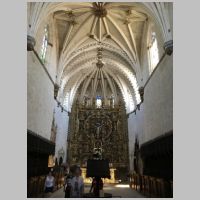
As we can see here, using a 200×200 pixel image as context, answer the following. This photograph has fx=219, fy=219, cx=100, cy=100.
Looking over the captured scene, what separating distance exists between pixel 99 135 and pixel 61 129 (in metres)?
4.74

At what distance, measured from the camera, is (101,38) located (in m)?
20.1

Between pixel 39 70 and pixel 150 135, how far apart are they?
Result: 9314 millimetres

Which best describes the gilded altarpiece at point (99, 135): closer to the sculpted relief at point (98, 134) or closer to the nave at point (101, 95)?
the sculpted relief at point (98, 134)

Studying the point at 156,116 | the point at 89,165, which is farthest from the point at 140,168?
the point at 89,165

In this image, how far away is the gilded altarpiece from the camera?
81.7ft

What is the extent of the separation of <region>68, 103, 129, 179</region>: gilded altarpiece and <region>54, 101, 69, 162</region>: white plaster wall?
75cm

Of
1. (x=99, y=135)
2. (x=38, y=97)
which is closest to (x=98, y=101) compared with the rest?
(x=99, y=135)

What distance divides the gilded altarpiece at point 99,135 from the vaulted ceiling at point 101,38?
179 cm

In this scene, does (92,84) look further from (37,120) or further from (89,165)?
(89,165)

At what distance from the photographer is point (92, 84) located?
27922 millimetres

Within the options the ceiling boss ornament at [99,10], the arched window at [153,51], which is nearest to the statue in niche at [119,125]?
the arched window at [153,51]

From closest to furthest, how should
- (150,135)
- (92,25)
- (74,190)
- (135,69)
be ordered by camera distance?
(74,190), (150,135), (92,25), (135,69)

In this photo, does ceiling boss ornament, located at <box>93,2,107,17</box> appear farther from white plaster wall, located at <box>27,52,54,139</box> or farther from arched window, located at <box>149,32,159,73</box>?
white plaster wall, located at <box>27,52,54,139</box>

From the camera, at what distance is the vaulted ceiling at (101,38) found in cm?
1658
